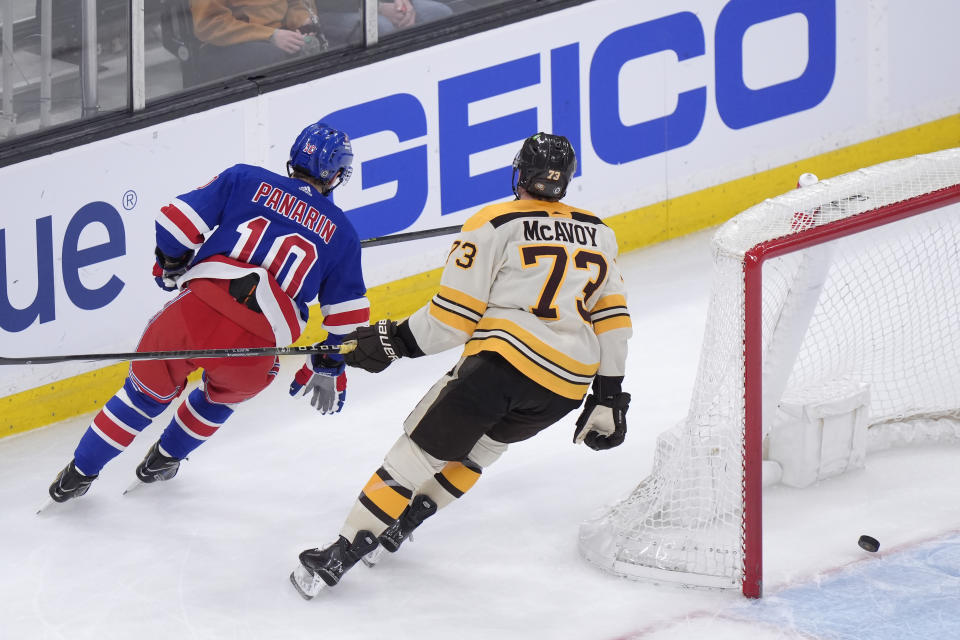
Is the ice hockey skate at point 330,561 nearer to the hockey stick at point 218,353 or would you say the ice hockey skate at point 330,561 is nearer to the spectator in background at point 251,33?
the hockey stick at point 218,353

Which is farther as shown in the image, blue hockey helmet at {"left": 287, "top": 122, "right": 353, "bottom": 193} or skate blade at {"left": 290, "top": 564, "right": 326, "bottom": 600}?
blue hockey helmet at {"left": 287, "top": 122, "right": 353, "bottom": 193}

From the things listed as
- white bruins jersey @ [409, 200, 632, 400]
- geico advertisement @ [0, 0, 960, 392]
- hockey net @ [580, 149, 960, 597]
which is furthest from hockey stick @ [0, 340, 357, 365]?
geico advertisement @ [0, 0, 960, 392]

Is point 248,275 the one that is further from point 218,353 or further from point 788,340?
point 788,340

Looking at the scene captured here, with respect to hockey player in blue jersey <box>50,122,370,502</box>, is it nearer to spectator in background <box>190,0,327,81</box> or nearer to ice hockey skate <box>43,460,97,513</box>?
ice hockey skate <box>43,460,97,513</box>

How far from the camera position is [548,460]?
13.6 feet

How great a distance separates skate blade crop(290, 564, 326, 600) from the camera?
339cm

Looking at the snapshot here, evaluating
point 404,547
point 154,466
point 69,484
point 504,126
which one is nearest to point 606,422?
point 404,547

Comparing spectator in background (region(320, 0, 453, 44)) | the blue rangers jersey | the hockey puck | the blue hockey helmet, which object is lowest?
the hockey puck

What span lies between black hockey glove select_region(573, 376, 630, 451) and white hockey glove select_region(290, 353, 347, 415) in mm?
693

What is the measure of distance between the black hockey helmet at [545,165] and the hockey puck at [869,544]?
3.70 feet

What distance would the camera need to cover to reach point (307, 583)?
3.40 m

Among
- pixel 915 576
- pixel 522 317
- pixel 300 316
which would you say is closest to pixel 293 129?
pixel 300 316

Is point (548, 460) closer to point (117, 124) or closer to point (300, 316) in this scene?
point (300, 316)

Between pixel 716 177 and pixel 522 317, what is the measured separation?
2.56m
